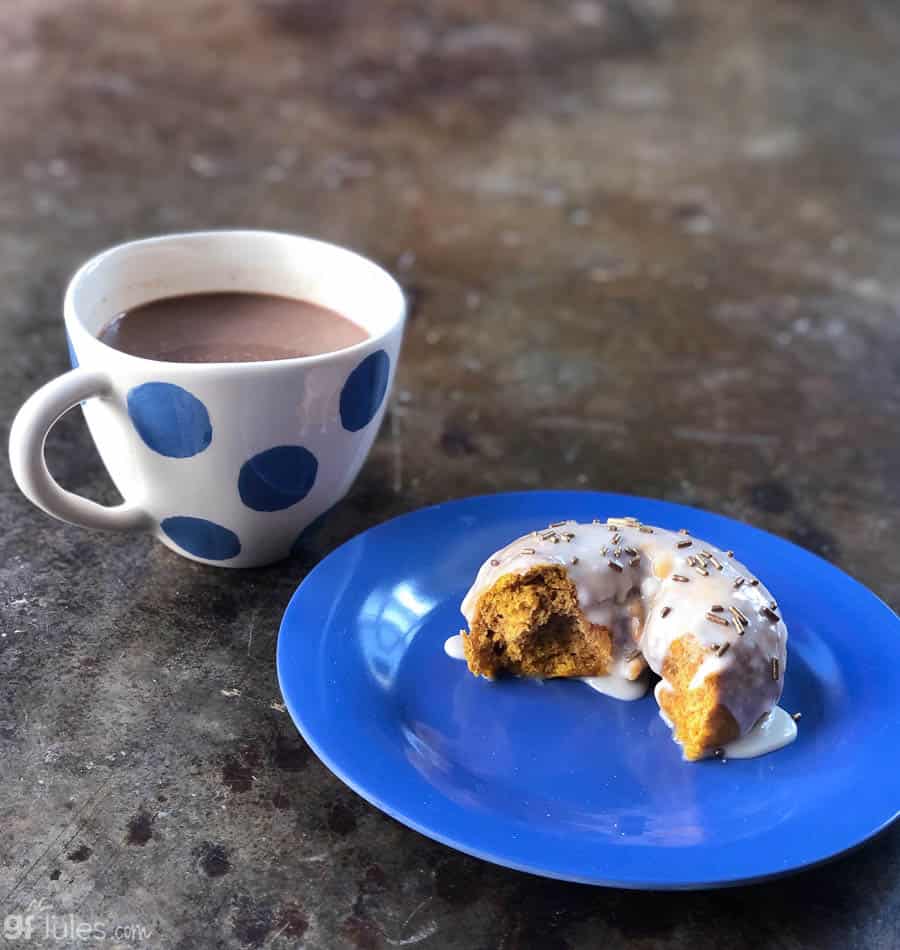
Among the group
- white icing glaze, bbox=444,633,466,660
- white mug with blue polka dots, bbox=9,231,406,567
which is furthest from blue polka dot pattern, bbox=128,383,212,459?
white icing glaze, bbox=444,633,466,660

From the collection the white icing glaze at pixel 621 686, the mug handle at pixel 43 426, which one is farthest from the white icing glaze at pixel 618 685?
the mug handle at pixel 43 426

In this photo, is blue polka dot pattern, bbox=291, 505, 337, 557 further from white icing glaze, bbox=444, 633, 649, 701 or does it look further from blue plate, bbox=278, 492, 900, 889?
white icing glaze, bbox=444, 633, 649, 701

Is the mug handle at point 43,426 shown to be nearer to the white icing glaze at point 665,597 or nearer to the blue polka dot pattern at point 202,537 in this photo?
the blue polka dot pattern at point 202,537

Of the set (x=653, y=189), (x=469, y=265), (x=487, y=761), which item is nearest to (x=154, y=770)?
(x=487, y=761)

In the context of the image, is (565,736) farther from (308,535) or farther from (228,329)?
(228,329)

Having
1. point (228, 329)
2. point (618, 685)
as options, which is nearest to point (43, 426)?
point (228, 329)
